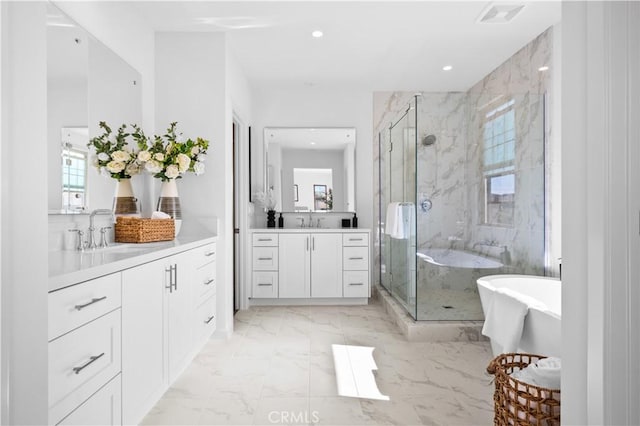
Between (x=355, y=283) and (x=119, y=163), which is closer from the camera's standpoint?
(x=119, y=163)

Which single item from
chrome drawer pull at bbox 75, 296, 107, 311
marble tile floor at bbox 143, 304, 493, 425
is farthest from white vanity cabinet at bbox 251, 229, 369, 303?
chrome drawer pull at bbox 75, 296, 107, 311

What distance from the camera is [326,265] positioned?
4.02m

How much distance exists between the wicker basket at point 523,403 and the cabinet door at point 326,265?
256 centimetres

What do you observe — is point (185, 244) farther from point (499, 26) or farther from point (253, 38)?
point (499, 26)

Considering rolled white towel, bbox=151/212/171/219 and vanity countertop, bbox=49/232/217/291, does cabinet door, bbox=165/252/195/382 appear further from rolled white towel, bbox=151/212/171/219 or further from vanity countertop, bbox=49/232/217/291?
rolled white towel, bbox=151/212/171/219

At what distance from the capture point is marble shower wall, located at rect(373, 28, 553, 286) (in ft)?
9.78

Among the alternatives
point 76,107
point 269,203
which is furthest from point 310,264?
point 76,107

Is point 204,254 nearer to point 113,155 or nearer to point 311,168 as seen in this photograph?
point 113,155

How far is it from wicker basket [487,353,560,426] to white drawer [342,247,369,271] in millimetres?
2518

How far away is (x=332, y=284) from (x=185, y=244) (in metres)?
2.13

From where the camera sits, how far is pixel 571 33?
0.82 metres

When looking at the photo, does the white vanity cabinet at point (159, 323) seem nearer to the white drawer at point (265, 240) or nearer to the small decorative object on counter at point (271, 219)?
the white drawer at point (265, 240)

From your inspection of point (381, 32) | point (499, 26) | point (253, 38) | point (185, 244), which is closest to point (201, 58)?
point (253, 38)

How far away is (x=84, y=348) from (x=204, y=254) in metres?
1.25
